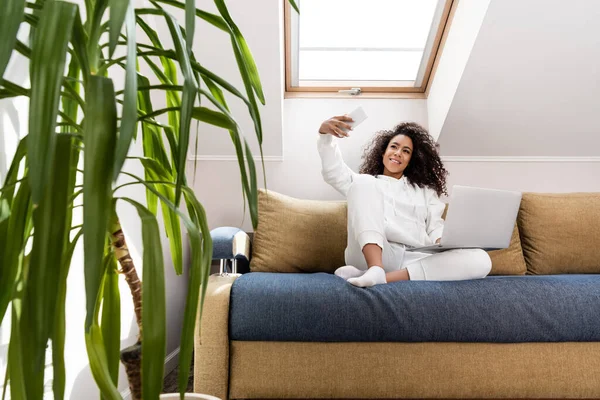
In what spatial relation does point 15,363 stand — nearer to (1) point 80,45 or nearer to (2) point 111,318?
(2) point 111,318

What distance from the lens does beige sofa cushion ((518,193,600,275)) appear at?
219 centimetres

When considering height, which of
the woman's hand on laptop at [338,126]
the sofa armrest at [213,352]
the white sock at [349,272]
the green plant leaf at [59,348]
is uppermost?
the woman's hand on laptop at [338,126]

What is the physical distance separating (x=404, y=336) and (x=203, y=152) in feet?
5.04

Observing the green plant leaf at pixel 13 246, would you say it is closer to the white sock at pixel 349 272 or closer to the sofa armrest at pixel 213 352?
the sofa armrest at pixel 213 352

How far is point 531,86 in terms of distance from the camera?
96.3 inches

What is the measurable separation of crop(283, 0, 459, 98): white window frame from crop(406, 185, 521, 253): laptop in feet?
4.15

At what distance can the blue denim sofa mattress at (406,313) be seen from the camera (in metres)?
1.43

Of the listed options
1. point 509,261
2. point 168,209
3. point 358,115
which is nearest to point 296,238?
point 358,115

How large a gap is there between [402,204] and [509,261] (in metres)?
0.54

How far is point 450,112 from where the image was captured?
2518 mm

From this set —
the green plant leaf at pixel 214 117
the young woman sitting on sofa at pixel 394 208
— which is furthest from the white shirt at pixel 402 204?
the green plant leaf at pixel 214 117

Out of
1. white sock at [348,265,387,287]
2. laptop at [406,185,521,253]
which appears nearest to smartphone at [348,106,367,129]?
laptop at [406,185,521,253]

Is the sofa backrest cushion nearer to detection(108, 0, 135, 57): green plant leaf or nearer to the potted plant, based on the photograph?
the potted plant

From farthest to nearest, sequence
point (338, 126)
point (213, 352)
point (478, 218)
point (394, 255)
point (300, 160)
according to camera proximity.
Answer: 1. point (300, 160)
2. point (338, 126)
3. point (394, 255)
4. point (478, 218)
5. point (213, 352)
